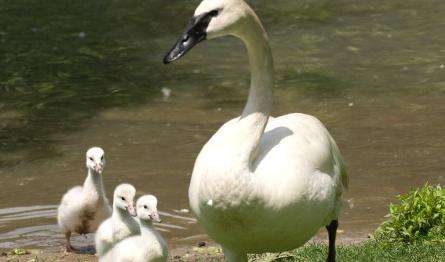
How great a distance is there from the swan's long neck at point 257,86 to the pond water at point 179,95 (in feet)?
8.57

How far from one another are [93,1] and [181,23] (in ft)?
6.50

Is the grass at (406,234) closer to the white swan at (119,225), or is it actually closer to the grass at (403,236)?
the grass at (403,236)

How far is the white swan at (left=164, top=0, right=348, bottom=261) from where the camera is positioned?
5.73 metres

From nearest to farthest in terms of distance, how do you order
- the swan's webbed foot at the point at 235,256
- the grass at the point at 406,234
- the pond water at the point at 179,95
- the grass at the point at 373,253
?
the swan's webbed foot at the point at 235,256 → the grass at the point at 373,253 → the grass at the point at 406,234 → the pond water at the point at 179,95

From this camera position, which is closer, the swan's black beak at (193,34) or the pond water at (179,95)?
the swan's black beak at (193,34)

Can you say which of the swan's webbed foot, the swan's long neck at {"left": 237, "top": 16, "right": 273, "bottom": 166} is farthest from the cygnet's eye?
the swan's webbed foot

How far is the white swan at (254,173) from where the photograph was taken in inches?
225

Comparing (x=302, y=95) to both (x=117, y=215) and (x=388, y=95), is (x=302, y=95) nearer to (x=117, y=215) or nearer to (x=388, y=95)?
(x=388, y=95)

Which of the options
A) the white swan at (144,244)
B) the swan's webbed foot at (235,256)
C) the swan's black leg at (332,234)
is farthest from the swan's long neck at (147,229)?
the swan's black leg at (332,234)

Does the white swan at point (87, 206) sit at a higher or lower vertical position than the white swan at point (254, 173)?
lower

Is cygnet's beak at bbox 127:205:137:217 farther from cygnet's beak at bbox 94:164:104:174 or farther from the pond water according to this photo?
the pond water

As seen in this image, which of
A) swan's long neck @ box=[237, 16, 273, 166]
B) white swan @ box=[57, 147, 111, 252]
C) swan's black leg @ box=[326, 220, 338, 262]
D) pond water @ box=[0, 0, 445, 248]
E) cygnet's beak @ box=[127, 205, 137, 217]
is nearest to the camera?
swan's long neck @ box=[237, 16, 273, 166]

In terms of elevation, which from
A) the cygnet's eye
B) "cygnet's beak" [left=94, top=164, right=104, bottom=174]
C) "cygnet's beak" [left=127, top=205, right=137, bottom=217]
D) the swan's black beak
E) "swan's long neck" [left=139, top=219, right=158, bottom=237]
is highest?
the cygnet's eye

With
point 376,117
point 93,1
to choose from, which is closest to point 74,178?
point 376,117
